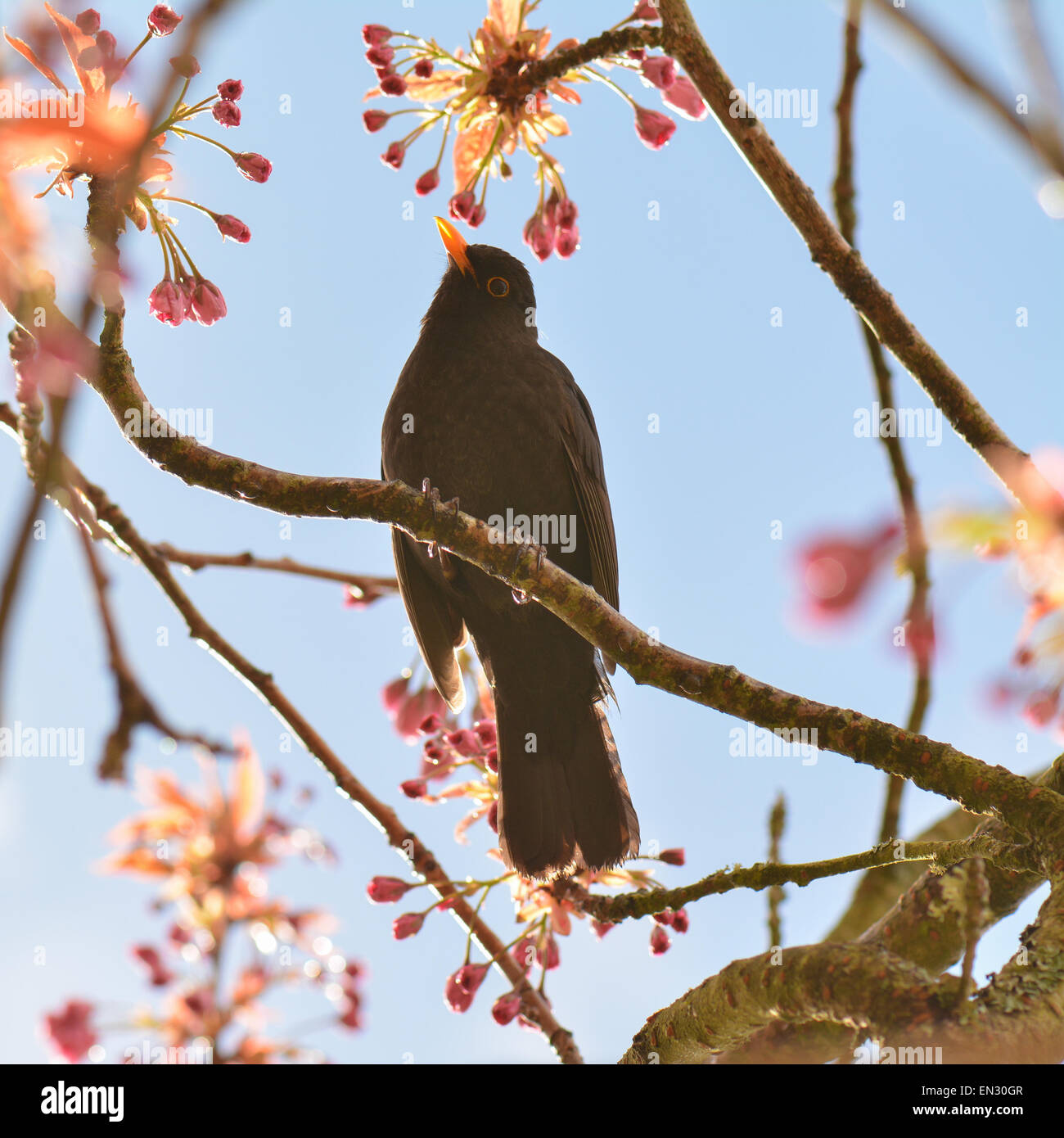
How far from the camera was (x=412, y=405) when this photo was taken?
408cm

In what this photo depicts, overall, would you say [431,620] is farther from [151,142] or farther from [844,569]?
[844,569]

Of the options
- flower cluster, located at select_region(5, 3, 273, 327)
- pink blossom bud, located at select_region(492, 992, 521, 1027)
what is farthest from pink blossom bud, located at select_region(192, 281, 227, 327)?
pink blossom bud, located at select_region(492, 992, 521, 1027)

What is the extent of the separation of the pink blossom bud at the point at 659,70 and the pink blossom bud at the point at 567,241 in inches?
19.7

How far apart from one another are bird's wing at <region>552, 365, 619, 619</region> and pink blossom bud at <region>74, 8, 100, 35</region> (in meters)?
2.10

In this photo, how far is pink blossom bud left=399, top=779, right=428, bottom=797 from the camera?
3.29 m

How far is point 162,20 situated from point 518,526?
2.06 meters

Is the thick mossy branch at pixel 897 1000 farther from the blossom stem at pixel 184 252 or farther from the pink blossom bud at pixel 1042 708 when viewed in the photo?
the blossom stem at pixel 184 252

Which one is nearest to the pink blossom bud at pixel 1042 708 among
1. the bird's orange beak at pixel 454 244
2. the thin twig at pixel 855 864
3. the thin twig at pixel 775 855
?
the thin twig at pixel 855 864

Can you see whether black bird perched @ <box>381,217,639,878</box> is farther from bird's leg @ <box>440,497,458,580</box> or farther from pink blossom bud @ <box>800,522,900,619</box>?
pink blossom bud @ <box>800,522,900,619</box>

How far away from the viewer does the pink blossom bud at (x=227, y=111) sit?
8.57ft

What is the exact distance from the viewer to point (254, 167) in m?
2.82
